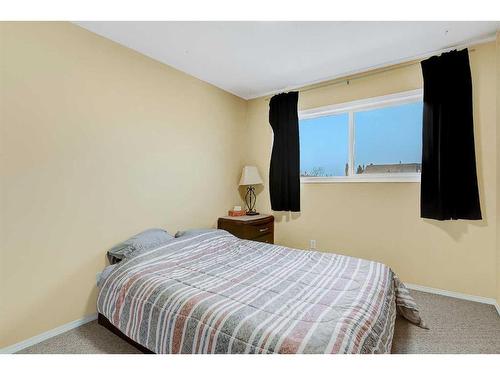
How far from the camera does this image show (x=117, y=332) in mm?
1829

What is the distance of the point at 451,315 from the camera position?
208cm

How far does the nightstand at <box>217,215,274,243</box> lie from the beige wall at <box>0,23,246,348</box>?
578 millimetres

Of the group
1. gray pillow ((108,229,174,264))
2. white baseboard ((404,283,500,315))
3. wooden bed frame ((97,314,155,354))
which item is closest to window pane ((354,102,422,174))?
white baseboard ((404,283,500,315))

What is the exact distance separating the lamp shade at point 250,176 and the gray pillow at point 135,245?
1413 millimetres

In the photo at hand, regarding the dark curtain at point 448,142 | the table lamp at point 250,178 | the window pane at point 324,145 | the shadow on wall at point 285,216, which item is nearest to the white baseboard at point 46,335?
the table lamp at point 250,178

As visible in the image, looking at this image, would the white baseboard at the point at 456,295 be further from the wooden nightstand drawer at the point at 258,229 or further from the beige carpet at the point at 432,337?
the wooden nightstand drawer at the point at 258,229

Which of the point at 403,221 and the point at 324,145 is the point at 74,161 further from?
the point at 403,221

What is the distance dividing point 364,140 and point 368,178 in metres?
0.46

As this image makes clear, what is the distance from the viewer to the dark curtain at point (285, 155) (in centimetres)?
324

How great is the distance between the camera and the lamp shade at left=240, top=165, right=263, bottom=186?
3432 millimetres

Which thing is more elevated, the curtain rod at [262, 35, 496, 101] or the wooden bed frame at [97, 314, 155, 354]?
the curtain rod at [262, 35, 496, 101]

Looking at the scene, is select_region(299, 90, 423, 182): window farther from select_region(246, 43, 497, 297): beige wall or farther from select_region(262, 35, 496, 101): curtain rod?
select_region(262, 35, 496, 101): curtain rod

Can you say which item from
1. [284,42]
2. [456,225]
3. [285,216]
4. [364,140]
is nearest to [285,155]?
[285,216]
